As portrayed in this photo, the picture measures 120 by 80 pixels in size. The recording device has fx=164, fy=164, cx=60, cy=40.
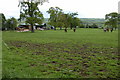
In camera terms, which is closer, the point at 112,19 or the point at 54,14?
the point at 54,14

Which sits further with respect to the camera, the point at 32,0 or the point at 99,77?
the point at 32,0

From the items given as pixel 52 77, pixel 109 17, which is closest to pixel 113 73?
pixel 52 77

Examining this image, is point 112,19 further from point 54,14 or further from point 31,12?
point 31,12

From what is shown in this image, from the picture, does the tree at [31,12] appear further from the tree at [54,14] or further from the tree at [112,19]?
the tree at [112,19]

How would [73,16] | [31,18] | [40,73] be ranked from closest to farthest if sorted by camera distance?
[40,73], [31,18], [73,16]

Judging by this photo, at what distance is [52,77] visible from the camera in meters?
5.14

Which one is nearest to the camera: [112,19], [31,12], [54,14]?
A: [31,12]

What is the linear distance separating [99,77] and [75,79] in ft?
2.68

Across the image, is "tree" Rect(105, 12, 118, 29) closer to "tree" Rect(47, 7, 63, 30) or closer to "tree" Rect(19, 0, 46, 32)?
"tree" Rect(47, 7, 63, 30)

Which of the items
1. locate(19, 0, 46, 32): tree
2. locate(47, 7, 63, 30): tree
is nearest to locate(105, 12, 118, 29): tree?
locate(47, 7, 63, 30): tree

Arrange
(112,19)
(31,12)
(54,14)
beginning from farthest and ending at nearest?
(112,19), (54,14), (31,12)

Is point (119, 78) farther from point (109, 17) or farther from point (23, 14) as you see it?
point (109, 17)

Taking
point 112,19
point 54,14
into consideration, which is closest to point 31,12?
point 54,14

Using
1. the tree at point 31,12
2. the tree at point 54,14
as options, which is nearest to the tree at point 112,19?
the tree at point 54,14
